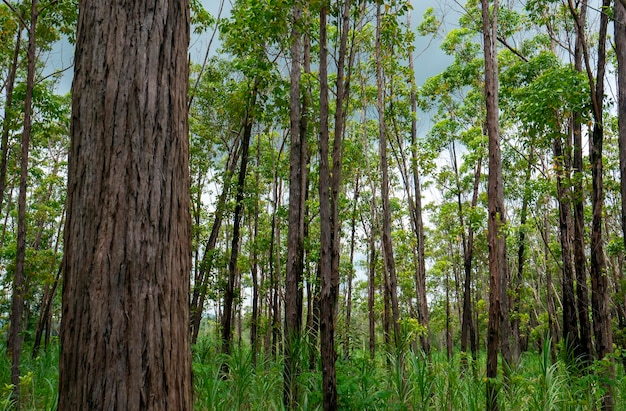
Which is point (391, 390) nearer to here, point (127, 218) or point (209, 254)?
point (127, 218)

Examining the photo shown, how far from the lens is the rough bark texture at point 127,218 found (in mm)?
1498

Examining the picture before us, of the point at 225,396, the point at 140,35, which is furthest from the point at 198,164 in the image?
the point at 140,35

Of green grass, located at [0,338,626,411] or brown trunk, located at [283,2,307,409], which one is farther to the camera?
brown trunk, located at [283,2,307,409]

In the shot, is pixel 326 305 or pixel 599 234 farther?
pixel 599 234

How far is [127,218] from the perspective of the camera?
5.13 ft

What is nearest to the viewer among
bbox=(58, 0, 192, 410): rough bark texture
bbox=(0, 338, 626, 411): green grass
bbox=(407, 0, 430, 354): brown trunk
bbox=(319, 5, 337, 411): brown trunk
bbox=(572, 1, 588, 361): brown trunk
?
bbox=(58, 0, 192, 410): rough bark texture

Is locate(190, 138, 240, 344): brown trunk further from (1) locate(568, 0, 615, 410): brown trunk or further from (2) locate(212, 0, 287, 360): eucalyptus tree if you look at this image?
(1) locate(568, 0, 615, 410): brown trunk

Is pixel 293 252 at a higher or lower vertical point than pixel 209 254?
lower

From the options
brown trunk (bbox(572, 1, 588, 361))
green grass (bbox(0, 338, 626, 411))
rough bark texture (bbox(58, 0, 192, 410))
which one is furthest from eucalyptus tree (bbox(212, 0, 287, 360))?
brown trunk (bbox(572, 1, 588, 361))

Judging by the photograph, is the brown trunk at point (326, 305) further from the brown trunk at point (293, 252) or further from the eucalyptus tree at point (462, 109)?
the eucalyptus tree at point (462, 109)

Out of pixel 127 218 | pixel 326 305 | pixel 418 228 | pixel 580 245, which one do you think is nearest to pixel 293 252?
pixel 326 305

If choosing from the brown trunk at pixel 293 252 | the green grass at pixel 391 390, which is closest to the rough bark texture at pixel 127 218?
the green grass at pixel 391 390

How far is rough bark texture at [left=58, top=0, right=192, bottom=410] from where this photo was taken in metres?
1.50

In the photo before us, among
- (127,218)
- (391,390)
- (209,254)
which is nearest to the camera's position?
(127,218)
